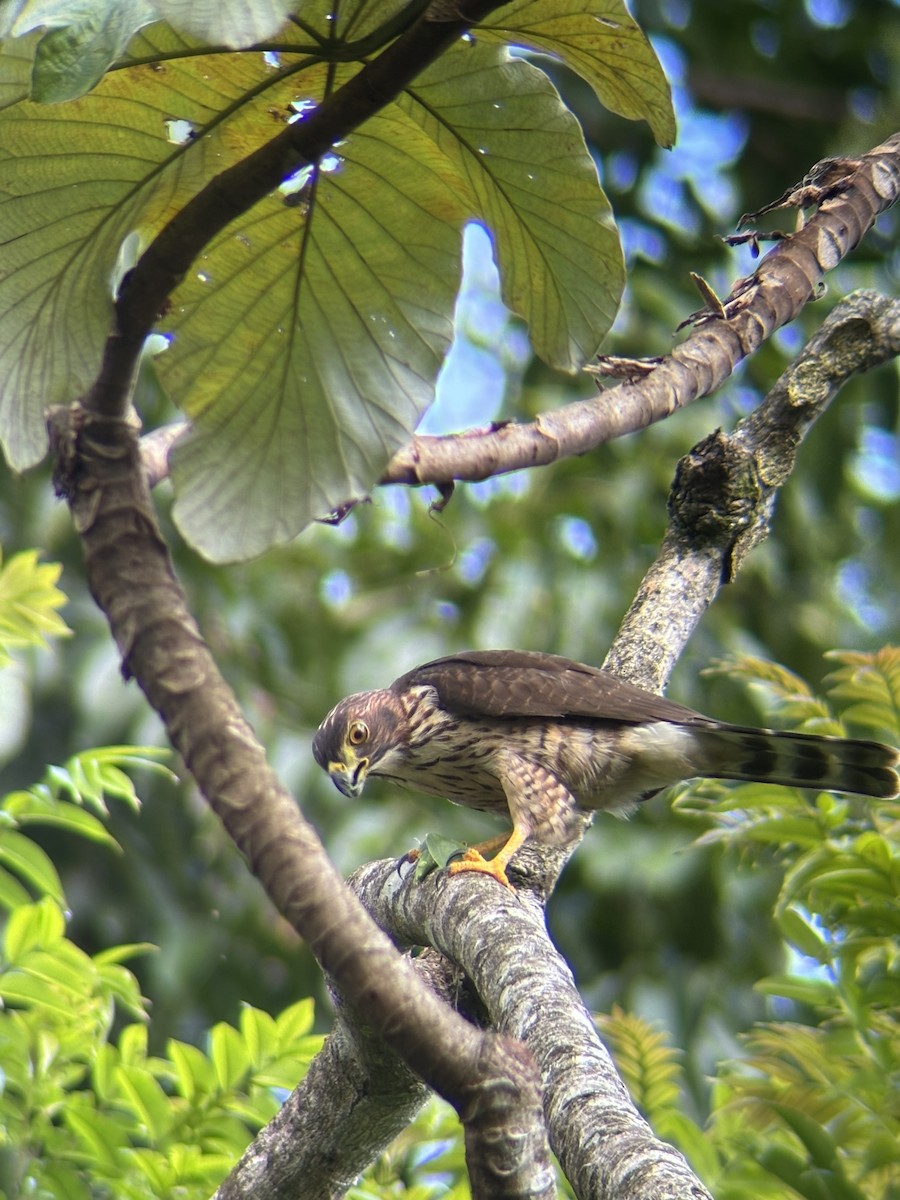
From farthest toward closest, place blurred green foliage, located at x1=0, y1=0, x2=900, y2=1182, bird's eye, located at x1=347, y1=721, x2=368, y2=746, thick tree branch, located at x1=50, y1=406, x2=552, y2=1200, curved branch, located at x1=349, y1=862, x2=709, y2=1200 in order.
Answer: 1. blurred green foliage, located at x1=0, y1=0, x2=900, y2=1182
2. bird's eye, located at x1=347, y1=721, x2=368, y2=746
3. curved branch, located at x1=349, y1=862, x2=709, y2=1200
4. thick tree branch, located at x1=50, y1=406, x2=552, y2=1200

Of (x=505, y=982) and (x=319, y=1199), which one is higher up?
(x=505, y=982)

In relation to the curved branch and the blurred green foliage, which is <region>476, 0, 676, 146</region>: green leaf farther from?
the blurred green foliage

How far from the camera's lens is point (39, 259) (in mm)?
1457

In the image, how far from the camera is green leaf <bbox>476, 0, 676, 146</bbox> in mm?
1432

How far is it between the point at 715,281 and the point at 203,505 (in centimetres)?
548

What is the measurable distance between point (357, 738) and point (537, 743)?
464 millimetres

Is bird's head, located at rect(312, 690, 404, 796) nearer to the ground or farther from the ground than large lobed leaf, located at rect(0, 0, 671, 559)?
farther from the ground

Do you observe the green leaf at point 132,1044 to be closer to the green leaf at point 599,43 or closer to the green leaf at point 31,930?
the green leaf at point 31,930

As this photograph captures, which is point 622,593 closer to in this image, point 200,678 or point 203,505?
point 203,505

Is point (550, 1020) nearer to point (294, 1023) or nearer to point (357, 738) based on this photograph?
point (294, 1023)

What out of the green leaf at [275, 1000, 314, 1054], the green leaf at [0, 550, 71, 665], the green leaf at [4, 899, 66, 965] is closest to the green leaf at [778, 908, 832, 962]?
the green leaf at [275, 1000, 314, 1054]

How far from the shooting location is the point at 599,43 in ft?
4.81

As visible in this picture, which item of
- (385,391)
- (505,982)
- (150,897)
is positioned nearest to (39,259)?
(385,391)

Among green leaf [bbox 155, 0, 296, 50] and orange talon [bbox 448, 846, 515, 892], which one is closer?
green leaf [bbox 155, 0, 296, 50]
